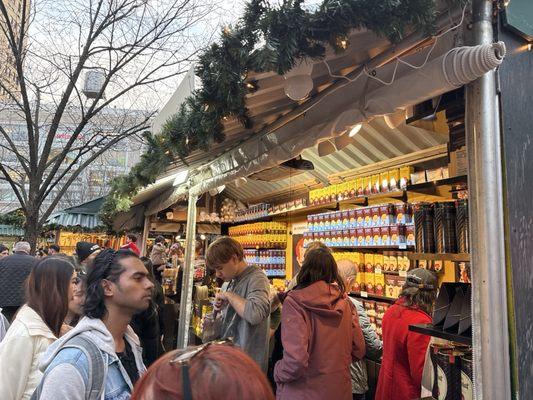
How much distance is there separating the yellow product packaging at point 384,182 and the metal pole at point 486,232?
118 inches

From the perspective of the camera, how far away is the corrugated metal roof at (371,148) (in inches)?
172

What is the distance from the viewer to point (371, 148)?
4.96 metres

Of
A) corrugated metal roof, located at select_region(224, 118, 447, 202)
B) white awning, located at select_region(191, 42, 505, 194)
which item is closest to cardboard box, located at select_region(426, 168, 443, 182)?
corrugated metal roof, located at select_region(224, 118, 447, 202)

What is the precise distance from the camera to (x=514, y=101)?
1698 millimetres

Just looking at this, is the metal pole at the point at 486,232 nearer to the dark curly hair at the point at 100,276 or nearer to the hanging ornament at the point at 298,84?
the hanging ornament at the point at 298,84

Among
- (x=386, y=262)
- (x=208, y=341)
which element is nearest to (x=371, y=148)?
(x=386, y=262)

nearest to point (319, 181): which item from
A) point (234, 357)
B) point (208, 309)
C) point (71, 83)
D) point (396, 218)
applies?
point (396, 218)

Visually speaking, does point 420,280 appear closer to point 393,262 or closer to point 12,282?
point 393,262

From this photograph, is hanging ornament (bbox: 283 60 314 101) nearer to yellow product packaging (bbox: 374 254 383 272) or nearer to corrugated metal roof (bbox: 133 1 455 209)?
corrugated metal roof (bbox: 133 1 455 209)

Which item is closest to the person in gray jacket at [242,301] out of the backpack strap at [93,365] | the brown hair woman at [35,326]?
the brown hair woman at [35,326]

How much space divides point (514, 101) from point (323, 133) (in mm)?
1145

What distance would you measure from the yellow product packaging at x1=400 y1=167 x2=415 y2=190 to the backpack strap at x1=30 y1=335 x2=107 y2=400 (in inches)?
143

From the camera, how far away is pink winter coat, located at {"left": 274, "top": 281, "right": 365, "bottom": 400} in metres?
2.59

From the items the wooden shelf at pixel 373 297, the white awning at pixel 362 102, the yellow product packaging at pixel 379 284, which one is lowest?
the wooden shelf at pixel 373 297
